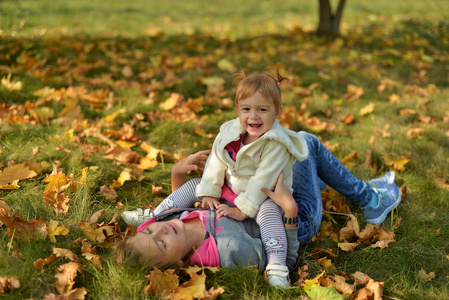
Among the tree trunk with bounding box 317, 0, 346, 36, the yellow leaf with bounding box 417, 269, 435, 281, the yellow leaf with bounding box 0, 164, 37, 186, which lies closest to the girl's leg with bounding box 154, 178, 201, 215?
the yellow leaf with bounding box 0, 164, 37, 186

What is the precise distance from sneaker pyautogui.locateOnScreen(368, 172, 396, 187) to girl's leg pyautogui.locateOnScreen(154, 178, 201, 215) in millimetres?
1497

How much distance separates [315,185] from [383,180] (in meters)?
0.88

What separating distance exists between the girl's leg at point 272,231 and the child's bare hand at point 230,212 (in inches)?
3.9

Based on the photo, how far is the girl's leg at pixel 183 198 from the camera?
2.65 m

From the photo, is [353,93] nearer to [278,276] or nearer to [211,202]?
[211,202]

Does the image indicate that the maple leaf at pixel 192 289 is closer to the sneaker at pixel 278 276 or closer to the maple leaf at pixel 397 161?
the sneaker at pixel 278 276

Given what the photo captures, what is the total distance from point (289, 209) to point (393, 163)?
1782 mm

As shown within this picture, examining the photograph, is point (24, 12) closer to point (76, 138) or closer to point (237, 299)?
point (76, 138)

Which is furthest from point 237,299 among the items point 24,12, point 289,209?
point 24,12

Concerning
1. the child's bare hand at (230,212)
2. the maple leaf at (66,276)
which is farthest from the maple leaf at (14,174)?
the child's bare hand at (230,212)

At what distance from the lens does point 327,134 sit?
4375mm

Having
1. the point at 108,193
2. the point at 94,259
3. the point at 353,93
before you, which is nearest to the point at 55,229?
the point at 94,259

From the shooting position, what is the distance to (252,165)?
7.80 ft

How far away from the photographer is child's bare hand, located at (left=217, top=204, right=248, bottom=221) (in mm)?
2336
